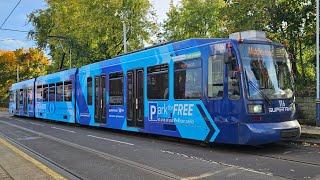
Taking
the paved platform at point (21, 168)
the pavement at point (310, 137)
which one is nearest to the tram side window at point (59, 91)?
the paved platform at point (21, 168)

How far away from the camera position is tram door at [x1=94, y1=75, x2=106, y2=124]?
17.0 m

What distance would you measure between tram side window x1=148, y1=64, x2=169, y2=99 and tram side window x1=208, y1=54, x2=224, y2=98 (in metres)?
2.17

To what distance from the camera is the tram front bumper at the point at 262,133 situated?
381 inches

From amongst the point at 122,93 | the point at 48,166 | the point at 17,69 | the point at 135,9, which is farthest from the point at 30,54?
the point at 48,166

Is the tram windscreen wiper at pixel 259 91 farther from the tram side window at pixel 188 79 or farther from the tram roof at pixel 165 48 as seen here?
the tram side window at pixel 188 79

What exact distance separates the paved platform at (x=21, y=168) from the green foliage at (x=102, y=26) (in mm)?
18595

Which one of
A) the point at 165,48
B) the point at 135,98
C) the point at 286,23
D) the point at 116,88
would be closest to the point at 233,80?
the point at 165,48

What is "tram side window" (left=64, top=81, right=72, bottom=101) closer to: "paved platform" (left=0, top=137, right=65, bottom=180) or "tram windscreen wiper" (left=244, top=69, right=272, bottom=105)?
"paved platform" (left=0, top=137, right=65, bottom=180)

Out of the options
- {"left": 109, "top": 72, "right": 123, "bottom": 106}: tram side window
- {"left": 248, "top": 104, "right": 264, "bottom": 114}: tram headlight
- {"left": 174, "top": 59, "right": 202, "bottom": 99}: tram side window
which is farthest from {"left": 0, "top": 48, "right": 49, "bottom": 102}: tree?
{"left": 248, "top": 104, "right": 264, "bottom": 114}: tram headlight

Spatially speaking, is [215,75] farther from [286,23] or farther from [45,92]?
[45,92]

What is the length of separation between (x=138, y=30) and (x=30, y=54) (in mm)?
41053

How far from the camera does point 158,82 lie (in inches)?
513

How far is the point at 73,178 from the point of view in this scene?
7703mm

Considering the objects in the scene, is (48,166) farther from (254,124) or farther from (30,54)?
(30,54)
